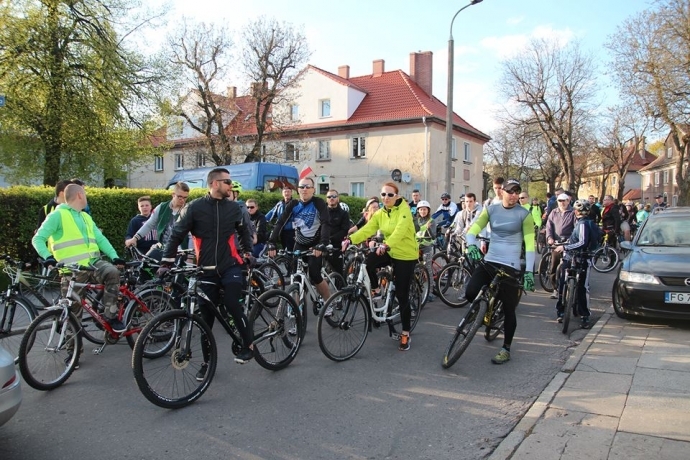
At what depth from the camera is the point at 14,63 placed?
666 inches

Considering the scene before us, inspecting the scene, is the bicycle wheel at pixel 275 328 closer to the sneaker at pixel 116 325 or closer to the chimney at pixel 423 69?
the sneaker at pixel 116 325

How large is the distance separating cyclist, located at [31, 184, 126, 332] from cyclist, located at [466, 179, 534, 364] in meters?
3.79

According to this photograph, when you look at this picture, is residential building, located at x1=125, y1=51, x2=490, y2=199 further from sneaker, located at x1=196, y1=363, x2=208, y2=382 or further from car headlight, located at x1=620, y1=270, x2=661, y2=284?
sneaker, located at x1=196, y1=363, x2=208, y2=382

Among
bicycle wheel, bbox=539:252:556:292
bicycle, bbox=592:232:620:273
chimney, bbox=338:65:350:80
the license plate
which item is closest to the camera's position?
the license plate

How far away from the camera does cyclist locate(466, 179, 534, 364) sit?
18.1ft

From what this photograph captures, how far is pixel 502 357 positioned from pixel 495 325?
2.55 ft

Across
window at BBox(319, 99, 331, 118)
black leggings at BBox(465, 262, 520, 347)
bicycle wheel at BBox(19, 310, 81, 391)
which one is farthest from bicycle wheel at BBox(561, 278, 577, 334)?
window at BBox(319, 99, 331, 118)

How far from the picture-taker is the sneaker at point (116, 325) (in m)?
5.30

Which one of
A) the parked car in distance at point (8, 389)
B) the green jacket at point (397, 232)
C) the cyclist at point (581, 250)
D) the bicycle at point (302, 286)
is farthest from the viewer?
the cyclist at point (581, 250)

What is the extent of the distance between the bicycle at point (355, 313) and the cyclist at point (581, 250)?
2600 mm

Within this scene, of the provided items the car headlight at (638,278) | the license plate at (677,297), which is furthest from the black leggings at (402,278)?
the license plate at (677,297)

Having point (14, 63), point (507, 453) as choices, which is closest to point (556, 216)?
point (507, 453)

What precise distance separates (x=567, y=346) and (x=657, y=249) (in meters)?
2.34

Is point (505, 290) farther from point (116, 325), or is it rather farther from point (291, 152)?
point (291, 152)
